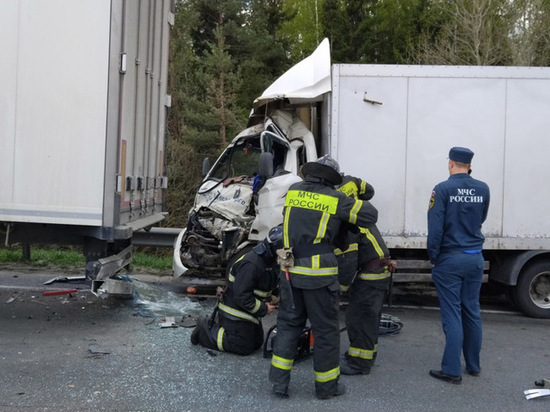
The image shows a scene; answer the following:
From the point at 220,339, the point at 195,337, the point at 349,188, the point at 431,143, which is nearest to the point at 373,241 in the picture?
the point at 349,188

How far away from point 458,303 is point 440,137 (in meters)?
2.51

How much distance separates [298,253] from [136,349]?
6.39 ft

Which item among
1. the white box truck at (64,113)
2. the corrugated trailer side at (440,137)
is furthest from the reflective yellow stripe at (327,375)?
the corrugated trailer side at (440,137)

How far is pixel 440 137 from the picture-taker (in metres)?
6.74

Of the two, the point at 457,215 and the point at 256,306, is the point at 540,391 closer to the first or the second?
the point at 457,215

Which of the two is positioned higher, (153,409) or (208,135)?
(208,135)

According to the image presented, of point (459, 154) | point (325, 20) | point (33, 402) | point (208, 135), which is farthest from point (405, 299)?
point (325, 20)

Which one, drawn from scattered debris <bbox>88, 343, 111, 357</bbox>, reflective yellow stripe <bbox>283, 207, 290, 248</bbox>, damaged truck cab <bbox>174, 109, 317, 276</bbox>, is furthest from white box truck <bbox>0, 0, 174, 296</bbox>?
reflective yellow stripe <bbox>283, 207, 290, 248</bbox>

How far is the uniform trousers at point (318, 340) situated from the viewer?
433 centimetres

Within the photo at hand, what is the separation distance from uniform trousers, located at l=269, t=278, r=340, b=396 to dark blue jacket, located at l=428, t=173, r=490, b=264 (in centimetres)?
103

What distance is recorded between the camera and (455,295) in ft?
15.8

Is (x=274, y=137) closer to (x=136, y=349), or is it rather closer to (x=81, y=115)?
(x=81, y=115)

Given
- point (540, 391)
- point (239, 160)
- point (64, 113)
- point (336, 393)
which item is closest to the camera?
point (336, 393)

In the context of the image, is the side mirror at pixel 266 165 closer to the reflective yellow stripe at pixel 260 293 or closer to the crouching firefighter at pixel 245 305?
the crouching firefighter at pixel 245 305
